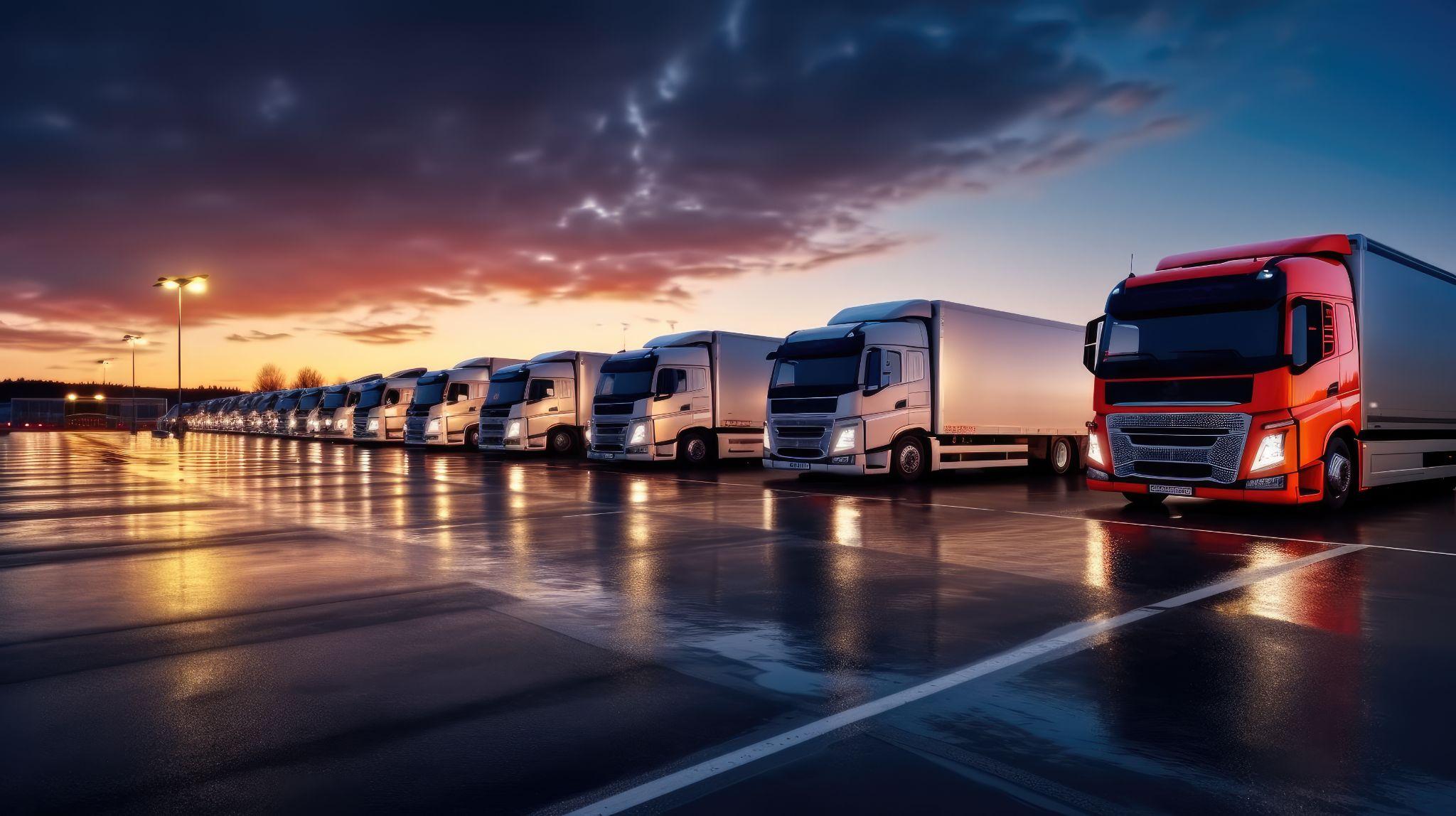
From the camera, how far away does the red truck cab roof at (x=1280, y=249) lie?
12125mm

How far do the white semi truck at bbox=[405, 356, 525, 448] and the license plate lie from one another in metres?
24.8

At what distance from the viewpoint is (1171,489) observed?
1178 cm

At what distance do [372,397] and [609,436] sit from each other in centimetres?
2007

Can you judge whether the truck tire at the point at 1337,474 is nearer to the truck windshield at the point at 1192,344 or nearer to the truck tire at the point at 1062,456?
the truck windshield at the point at 1192,344

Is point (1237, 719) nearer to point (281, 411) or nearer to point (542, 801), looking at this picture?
point (542, 801)

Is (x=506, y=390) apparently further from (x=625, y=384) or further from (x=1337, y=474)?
(x=1337, y=474)

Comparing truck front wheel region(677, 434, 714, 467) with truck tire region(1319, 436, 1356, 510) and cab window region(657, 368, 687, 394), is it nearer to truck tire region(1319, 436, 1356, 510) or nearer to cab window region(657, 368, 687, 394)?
cab window region(657, 368, 687, 394)

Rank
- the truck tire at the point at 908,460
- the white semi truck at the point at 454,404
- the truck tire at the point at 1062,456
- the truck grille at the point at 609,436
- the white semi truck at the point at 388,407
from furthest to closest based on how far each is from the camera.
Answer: the white semi truck at the point at 388,407, the white semi truck at the point at 454,404, the truck grille at the point at 609,436, the truck tire at the point at 1062,456, the truck tire at the point at 908,460

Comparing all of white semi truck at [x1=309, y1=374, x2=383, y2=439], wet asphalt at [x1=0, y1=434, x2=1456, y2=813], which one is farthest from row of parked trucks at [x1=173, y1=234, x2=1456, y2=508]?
white semi truck at [x1=309, y1=374, x2=383, y2=439]

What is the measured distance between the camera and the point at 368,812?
10.4 ft

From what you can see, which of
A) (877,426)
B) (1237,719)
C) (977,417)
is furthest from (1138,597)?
(977,417)

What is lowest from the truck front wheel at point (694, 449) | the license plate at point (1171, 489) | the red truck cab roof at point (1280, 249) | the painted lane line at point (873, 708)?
the painted lane line at point (873, 708)

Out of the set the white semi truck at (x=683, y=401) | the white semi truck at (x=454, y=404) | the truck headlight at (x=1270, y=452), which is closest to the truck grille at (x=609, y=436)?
the white semi truck at (x=683, y=401)

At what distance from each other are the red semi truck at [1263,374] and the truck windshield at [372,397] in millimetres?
32414
